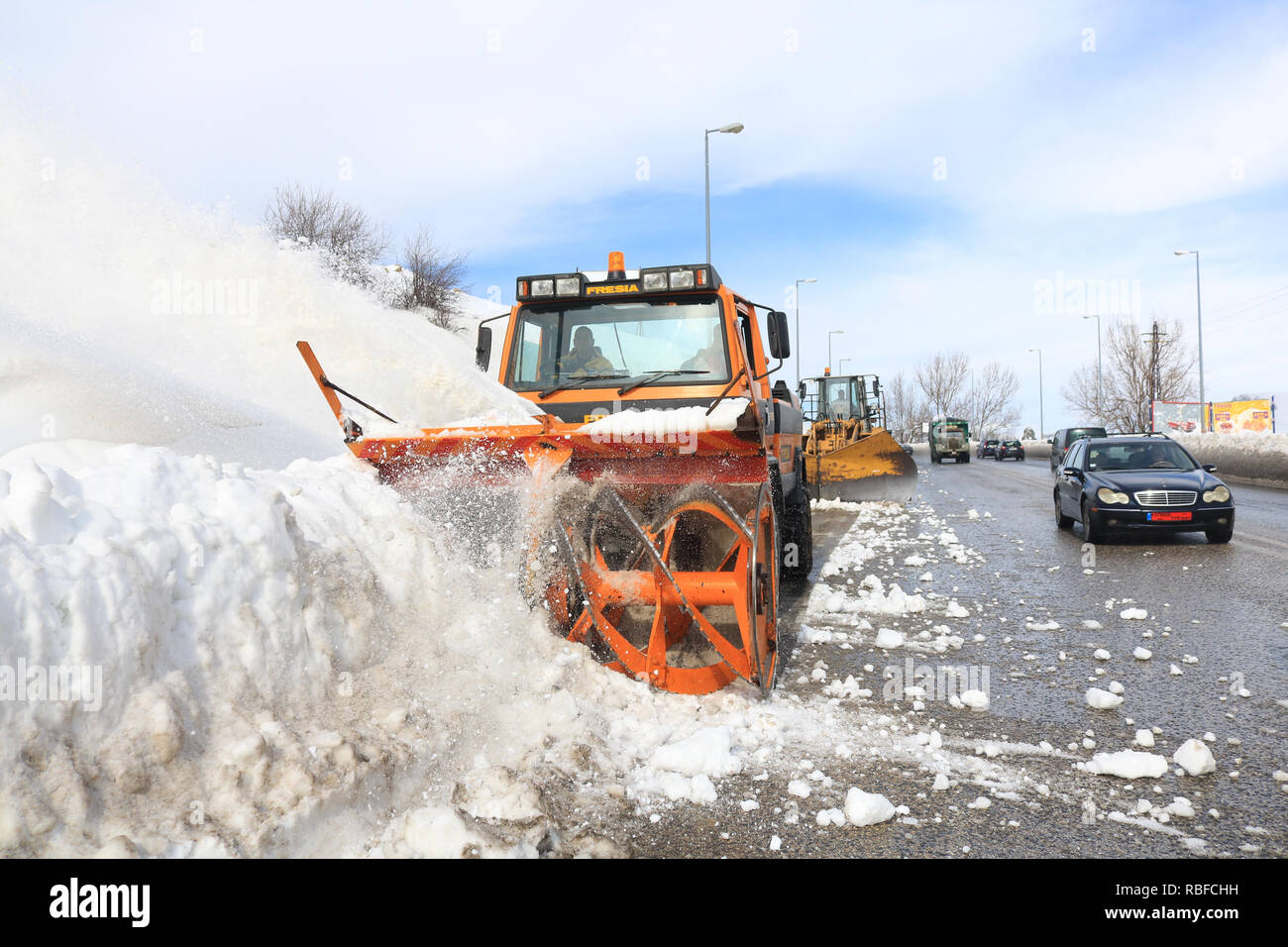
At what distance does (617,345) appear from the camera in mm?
5934

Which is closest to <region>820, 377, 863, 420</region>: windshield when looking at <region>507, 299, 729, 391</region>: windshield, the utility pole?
<region>507, 299, 729, 391</region>: windshield

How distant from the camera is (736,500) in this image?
4625 millimetres

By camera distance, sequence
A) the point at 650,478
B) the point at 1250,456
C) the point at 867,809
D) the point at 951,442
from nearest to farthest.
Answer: the point at 867,809, the point at 650,478, the point at 1250,456, the point at 951,442

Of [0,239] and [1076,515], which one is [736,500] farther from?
[0,239]

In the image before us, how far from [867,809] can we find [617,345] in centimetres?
371

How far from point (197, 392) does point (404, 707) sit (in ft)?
20.3

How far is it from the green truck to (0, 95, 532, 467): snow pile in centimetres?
3708

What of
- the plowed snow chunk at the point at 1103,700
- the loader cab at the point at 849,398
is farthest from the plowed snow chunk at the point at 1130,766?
the loader cab at the point at 849,398

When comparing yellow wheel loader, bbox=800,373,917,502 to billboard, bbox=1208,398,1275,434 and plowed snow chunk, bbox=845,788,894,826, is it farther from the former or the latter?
billboard, bbox=1208,398,1275,434

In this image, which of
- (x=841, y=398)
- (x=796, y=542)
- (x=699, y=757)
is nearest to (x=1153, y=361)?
(x=841, y=398)

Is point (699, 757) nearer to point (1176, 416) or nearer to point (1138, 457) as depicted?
point (1138, 457)

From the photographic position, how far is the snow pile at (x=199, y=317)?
8422 mm

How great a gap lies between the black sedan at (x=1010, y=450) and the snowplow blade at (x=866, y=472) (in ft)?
127
